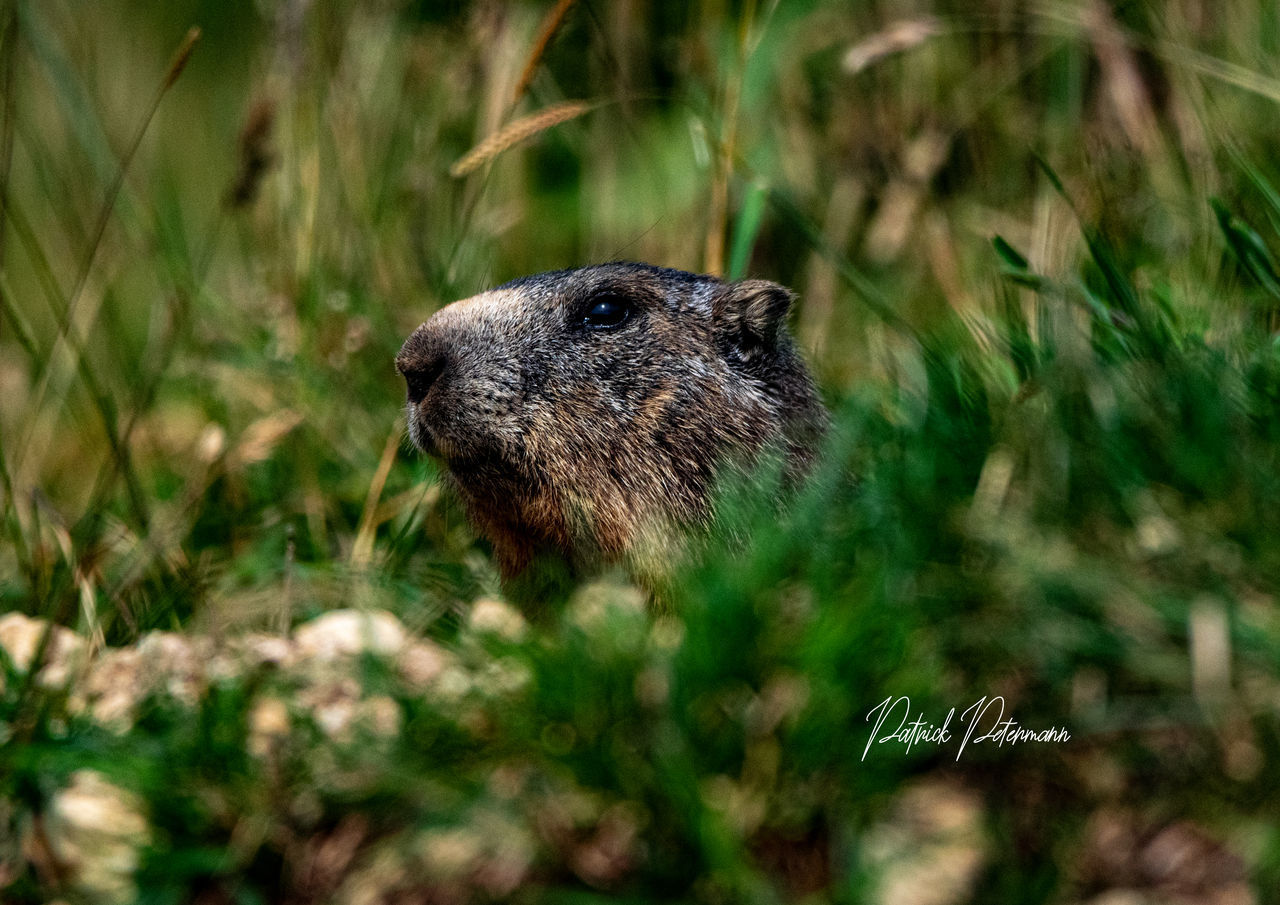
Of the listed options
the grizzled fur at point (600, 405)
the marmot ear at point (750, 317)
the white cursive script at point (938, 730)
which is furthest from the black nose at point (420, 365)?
the white cursive script at point (938, 730)

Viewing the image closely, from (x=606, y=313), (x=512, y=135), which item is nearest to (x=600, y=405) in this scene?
(x=606, y=313)

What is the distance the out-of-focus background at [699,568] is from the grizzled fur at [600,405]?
263 millimetres

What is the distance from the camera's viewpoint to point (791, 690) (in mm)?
2061

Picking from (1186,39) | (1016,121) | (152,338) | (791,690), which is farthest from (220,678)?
(1016,121)

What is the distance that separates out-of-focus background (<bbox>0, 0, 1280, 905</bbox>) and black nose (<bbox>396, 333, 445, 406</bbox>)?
38 centimetres

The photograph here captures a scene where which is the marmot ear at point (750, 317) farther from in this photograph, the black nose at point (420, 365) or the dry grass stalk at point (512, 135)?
the black nose at point (420, 365)

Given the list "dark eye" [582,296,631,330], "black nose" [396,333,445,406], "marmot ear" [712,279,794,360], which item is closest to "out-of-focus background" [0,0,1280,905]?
"marmot ear" [712,279,794,360]

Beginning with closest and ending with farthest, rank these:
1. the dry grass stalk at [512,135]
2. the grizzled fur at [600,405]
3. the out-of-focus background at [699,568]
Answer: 1. the out-of-focus background at [699,568]
2. the grizzled fur at [600,405]
3. the dry grass stalk at [512,135]

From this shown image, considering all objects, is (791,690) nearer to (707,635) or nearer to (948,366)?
(707,635)

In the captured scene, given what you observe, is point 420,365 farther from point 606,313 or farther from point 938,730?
point 938,730

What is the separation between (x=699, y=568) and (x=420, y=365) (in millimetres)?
1123

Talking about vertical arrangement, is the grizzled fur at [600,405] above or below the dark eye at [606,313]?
below

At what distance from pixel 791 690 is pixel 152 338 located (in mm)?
3628

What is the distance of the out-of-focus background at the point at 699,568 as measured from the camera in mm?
1999
